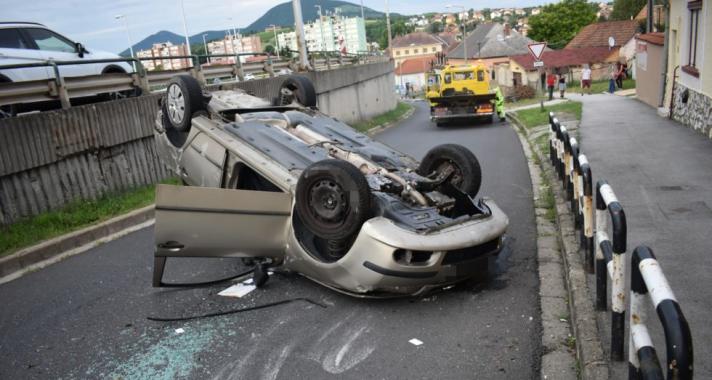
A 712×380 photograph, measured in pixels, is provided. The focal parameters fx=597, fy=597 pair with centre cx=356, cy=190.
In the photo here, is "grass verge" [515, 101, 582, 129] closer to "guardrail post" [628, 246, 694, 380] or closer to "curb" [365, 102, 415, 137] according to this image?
"curb" [365, 102, 415, 137]

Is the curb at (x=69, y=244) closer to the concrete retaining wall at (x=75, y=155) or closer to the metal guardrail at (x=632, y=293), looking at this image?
the concrete retaining wall at (x=75, y=155)

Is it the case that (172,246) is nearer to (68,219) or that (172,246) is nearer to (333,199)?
(333,199)

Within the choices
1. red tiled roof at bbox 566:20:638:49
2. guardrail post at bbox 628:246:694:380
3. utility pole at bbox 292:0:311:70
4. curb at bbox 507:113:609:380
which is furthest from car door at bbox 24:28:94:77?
red tiled roof at bbox 566:20:638:49

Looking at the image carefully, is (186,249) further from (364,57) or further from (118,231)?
(364,57)

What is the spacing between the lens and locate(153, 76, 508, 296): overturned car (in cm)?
496

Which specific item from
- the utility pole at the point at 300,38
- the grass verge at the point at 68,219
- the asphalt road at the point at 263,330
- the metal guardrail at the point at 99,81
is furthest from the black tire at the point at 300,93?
the utility pole at the point at 300,38

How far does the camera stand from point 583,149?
11328 millimetres

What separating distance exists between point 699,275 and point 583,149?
6.85 meters

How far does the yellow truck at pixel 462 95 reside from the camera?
2033 centimetres

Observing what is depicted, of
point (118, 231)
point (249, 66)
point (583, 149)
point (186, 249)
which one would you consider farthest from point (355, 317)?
point (249, 66)

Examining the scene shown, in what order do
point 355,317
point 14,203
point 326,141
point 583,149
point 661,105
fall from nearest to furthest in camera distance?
point 355,317, point 326,141, point 14,203, point 583,149, point 661,105

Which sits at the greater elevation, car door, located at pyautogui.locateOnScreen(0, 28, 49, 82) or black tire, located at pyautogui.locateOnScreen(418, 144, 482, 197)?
car door, located at pyautogui.locateOnScreen(0, 28, 49, 82)

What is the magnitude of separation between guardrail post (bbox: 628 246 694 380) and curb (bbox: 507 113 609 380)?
72 centimetres

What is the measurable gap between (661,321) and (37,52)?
11.6 m
